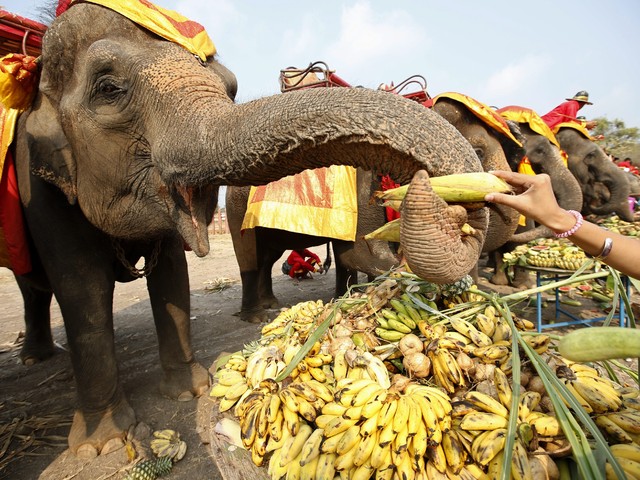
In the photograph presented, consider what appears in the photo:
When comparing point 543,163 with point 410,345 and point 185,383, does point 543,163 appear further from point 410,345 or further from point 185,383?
point 185,383

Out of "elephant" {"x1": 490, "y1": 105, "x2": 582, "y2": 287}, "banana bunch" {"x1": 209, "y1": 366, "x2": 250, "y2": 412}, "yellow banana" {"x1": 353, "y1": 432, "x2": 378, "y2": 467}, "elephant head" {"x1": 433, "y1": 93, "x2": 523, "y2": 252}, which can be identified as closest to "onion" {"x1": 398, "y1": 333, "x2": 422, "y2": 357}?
"yellow banana" {"x1": 353, "y1": 432, "x2": 378, "y2": 467}

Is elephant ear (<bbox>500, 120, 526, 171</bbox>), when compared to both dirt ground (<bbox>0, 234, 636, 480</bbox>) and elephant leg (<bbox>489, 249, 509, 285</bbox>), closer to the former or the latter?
dirt ground (<bbox>0, 234, 636, 480</bbox>)

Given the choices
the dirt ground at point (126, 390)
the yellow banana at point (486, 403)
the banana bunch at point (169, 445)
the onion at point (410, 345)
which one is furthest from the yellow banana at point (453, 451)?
the banana bunch at point (169, 445)

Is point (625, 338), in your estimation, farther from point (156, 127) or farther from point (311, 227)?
point (311, 227)

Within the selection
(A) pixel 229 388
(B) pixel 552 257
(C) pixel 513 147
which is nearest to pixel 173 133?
(A) pixel 229 388

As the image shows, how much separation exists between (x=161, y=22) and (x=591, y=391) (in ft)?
9.43

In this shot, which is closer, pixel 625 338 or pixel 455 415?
pixel 625 338

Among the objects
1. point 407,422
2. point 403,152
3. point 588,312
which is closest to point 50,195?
point 403,152

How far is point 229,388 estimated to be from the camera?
196 centimetres

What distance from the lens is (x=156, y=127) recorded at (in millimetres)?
2131

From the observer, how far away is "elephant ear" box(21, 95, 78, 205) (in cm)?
237

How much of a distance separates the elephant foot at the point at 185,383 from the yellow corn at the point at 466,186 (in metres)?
3.21

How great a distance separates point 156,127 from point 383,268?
9.52 feet

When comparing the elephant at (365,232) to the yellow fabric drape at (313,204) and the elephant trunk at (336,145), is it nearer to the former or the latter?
the yellow fabric drape at (313,204)
